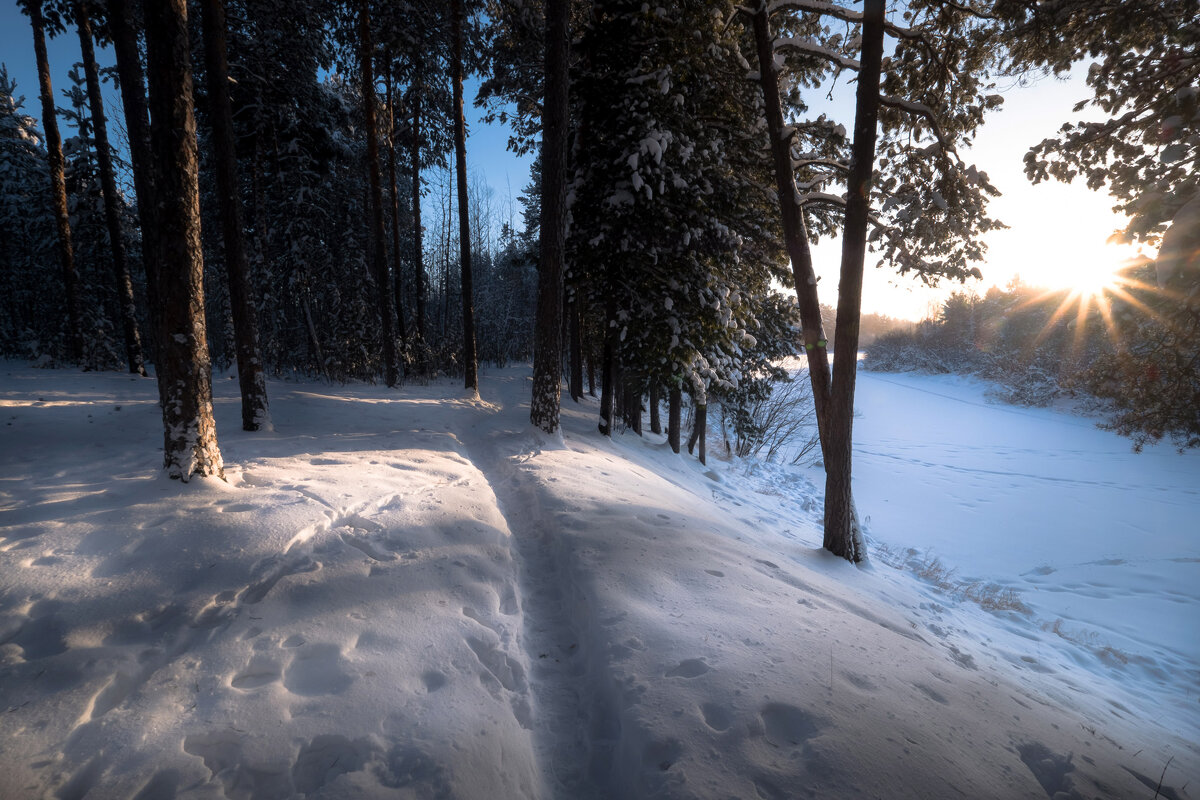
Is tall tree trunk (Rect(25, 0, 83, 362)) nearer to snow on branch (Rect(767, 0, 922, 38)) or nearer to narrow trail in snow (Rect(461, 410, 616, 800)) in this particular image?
narrow trail in snow (Rect(461, 410, 616, 800))

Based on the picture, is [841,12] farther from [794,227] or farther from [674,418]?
[674,418]

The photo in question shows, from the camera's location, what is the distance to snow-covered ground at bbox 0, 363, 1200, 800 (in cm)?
201

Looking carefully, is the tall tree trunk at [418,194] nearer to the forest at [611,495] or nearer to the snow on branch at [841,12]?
the forest at [611,495]

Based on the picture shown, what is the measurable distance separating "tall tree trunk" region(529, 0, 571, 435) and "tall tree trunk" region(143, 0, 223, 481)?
465 centimetres

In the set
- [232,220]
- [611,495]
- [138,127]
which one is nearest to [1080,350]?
[611,495]

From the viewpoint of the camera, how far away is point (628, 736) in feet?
7.30

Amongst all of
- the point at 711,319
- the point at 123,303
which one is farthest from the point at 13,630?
the point at 123,303

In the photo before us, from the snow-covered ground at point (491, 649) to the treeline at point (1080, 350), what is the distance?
3.24m

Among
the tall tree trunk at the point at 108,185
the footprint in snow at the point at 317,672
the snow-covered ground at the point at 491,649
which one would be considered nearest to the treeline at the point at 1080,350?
the snow-covered ground at the point at 491,649

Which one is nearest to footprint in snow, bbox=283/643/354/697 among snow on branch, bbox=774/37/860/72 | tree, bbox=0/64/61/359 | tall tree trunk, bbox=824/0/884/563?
tall tree trunk, bbox=824/0/884/563

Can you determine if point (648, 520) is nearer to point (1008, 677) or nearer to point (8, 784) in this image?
point (1008, 677)

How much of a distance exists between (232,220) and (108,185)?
871 centimetres

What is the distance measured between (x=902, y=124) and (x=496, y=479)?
25.6 ft

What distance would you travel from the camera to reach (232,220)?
6.52 meters
